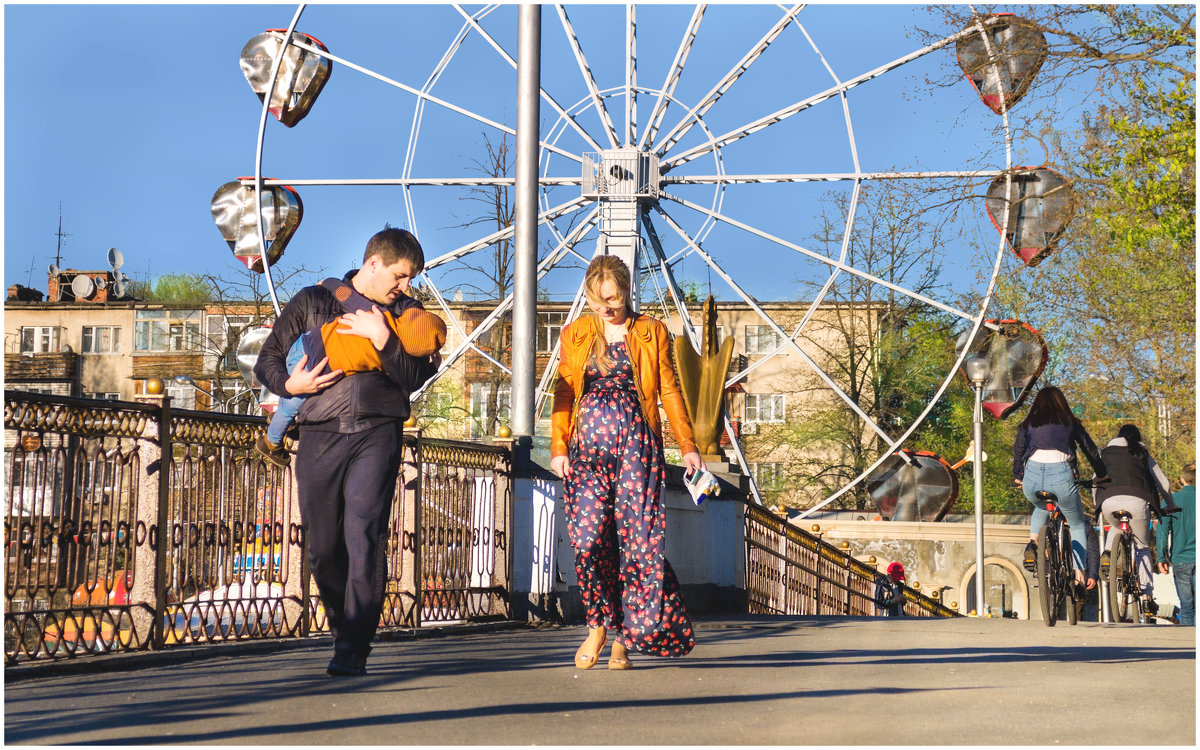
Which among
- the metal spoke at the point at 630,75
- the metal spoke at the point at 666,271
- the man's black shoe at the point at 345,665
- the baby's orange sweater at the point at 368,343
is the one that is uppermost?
the metal spoke at the point at 630,75

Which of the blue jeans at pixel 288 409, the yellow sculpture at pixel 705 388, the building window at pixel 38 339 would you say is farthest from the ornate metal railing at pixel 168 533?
the building window at pixel 38 339

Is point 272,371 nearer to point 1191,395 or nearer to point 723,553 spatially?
point 723,553

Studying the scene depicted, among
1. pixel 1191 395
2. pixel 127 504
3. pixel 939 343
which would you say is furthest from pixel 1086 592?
pixel 939 343

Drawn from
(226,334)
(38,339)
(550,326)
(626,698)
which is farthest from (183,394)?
(626,698)

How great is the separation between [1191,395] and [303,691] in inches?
844

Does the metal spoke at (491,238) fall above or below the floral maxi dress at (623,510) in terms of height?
above

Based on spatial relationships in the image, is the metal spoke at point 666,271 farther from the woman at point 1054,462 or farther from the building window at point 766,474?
the building window at point 766,474

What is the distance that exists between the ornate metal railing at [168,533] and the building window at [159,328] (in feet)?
206

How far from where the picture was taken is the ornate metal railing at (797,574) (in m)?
15.4

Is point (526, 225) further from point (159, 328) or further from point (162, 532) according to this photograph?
point (159, 328)

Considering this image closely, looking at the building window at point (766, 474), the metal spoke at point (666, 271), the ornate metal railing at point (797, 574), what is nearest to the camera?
the ornate metal railing at point (797, 574)

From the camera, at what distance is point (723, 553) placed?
14039mm

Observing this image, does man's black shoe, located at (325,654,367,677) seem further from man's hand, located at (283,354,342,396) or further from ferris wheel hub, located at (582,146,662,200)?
ferris wheel hub, located at (582,146,662,200)

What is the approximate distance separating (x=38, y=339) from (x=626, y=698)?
72.3 meters
